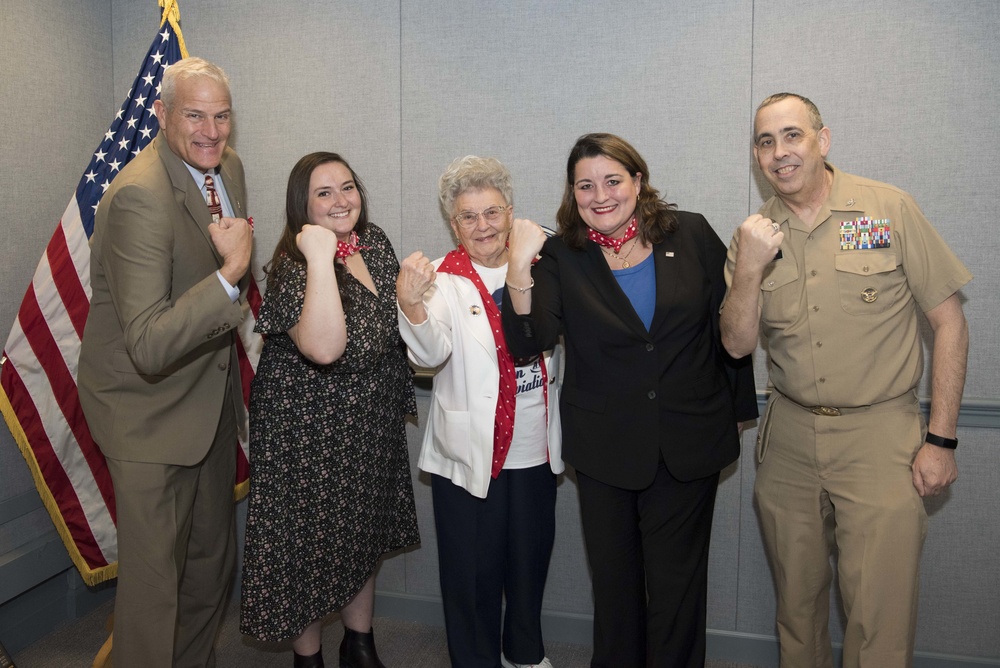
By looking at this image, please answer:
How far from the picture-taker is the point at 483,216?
264cm

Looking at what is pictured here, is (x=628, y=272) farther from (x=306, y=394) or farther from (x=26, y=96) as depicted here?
(x=26, y=96)

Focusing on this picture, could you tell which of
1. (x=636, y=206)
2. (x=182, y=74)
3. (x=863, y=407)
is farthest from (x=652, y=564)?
(x=182, y=74)

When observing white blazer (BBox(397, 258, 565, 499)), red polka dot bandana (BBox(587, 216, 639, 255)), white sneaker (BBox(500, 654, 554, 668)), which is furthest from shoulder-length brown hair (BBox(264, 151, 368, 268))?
white sneaker (BBox(500, 654, 554, 668))

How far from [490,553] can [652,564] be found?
21.2 inches

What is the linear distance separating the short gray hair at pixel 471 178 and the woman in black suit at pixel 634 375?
28cm

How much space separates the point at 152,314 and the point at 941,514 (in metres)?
2.73

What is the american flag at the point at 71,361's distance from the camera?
300 cm

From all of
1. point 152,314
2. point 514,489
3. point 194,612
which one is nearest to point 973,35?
point 514,489

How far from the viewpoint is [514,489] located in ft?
8.85

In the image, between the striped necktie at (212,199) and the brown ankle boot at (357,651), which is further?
the brown ankle boot at (357,651)

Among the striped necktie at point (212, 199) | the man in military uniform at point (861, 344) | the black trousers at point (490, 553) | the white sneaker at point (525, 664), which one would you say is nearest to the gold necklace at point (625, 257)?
the man in military uniform at point (861, 344)

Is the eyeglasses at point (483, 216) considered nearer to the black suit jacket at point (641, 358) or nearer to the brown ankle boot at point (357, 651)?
the black suit jacket at point (641, 358)

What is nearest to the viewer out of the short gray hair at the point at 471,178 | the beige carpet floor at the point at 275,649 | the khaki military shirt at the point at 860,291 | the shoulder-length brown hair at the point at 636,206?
the khaki military shirt at the point at 860,291

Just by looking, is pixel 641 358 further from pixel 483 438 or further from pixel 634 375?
pixel 483 438
